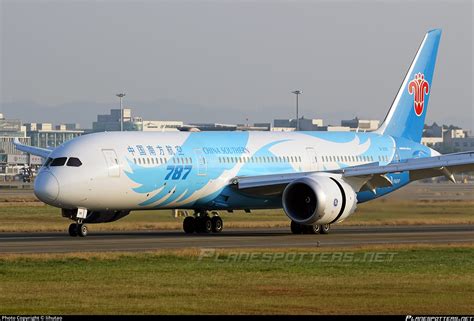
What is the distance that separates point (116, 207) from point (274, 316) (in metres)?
22.6

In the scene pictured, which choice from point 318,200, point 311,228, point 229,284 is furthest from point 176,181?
point 229,284

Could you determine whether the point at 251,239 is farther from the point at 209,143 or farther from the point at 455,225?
the point at 455,225

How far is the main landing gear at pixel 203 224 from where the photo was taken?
151 ft

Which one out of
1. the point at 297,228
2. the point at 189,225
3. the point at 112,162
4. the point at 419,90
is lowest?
the point at 189,225

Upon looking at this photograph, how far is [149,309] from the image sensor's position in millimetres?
20953

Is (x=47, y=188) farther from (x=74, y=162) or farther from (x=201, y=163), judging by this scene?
(x=201, y=163)

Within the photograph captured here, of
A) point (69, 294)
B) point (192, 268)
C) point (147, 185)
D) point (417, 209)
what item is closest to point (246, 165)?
point (147, 185)

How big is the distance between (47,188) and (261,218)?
61.7ft

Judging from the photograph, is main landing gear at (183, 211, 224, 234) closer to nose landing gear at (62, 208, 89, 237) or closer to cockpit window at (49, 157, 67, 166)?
nose landing gear at (62, 208, 89, 237)

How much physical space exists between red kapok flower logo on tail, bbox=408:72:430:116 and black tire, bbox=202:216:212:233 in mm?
13824

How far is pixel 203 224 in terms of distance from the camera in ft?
151

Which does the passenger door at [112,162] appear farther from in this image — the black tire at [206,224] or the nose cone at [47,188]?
the black tire at [206,224]

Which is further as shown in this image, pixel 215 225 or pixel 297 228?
pixel 215 225

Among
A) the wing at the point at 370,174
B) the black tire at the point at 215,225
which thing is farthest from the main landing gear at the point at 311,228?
the black tire at the point at 215,225
